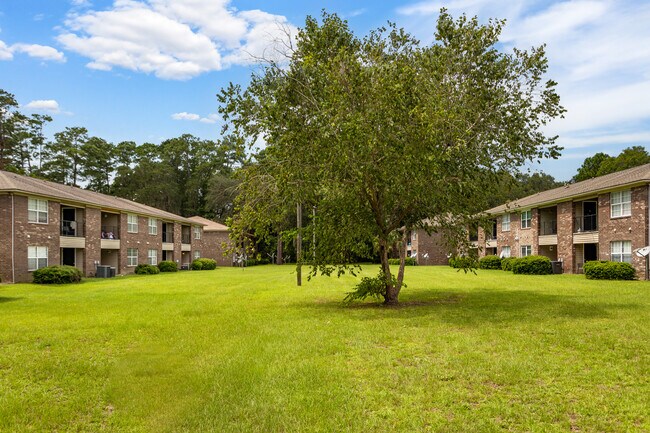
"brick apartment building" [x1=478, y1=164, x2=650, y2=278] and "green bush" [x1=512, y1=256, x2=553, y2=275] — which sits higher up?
"brick apartment building" [x1=478, y1=164, x2=650, y2=278]

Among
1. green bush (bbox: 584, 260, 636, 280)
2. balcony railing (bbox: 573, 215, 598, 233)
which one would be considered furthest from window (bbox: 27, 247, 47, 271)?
balcony railing (bbox: 573, 215, 598, 233)

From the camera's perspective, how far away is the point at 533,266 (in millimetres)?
33094

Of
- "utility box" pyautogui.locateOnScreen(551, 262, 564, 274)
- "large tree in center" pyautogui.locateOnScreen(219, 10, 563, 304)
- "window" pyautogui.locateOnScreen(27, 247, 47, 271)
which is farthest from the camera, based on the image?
"utility box" pyautogui.locateOnScreen(551, 262, 564, 274)

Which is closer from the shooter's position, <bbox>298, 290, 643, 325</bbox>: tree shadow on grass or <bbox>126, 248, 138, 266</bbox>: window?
<bbox>298, 290, 643, 325</bbox>: tree shadow on grass

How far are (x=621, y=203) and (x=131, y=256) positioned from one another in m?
34.1

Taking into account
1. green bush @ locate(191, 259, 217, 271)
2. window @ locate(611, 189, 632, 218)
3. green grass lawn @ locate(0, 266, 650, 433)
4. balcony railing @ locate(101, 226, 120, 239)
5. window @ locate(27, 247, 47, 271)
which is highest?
window @ locate(611, 189, 632, 218)

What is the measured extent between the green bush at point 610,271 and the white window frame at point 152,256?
33.2m

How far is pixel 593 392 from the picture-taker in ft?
21.3

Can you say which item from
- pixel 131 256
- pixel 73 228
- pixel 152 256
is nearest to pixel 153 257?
pixel 152 256

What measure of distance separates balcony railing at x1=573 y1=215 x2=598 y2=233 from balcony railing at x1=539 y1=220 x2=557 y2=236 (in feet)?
11.0

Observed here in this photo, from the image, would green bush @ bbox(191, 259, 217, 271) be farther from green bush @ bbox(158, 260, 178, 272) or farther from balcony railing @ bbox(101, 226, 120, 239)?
balcony railing @ bbox(101, 226, 120, 239)

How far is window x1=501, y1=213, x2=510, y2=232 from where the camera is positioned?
43.8 metres

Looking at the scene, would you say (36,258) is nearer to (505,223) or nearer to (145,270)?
(145,270)

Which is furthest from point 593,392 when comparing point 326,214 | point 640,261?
point 640,261
